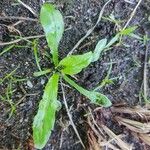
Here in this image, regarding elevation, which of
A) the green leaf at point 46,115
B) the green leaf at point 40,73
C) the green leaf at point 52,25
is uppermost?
the green leaf at point 52,25

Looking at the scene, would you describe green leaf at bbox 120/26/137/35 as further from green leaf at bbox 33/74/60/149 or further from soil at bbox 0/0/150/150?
green leaf at bbox 33/74/60/149

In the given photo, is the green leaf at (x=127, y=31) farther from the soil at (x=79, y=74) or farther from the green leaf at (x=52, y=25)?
the green leaf at (x=52, y=25)

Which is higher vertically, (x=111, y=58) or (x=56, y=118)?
(x=111, y=58)

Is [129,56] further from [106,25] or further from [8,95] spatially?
[8,95]

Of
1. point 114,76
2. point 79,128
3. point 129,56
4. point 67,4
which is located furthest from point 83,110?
point 67,4

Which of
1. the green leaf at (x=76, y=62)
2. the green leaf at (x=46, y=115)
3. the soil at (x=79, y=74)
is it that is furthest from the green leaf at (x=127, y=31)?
the green leaf at (x=46, y=115)

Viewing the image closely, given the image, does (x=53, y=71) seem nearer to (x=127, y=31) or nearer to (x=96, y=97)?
(x=96, y=97)
